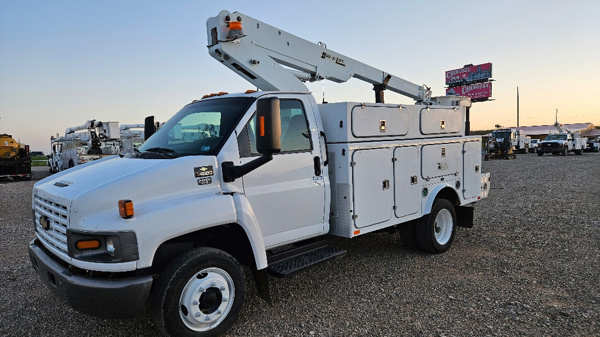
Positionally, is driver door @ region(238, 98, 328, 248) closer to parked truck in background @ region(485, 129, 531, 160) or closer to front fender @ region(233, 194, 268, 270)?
front fender @ region(233, 194, 268, 270)

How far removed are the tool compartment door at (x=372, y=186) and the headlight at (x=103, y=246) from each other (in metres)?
2.54

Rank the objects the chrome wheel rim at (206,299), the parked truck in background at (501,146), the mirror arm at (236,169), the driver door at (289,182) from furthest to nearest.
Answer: the parked truck in background at (501,146), the driver door at (289,182), the mirror arm at (236,169), the chrome wheel rim at (206,299)

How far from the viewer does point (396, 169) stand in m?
5.23

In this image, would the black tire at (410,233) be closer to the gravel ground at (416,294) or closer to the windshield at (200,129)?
the gravel ground at (416,294)

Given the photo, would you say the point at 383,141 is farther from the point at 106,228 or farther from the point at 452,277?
the point at 106,228

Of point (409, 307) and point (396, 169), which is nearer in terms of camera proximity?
point (409, 307)

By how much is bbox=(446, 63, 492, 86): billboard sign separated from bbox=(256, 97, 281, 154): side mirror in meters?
66.3

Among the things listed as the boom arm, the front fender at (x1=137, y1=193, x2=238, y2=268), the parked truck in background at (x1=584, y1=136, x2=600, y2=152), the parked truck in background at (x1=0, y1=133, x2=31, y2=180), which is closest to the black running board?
the front fender at (x1=137, y1=193, x2=238, y2=268)

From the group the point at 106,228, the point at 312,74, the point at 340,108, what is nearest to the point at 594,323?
the point at 340,108

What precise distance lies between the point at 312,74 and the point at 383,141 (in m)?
2.02

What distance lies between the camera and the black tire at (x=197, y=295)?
318 centimetres

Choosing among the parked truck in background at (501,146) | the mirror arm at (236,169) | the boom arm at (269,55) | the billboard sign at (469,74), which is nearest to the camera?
the mirror arm at (236,169)

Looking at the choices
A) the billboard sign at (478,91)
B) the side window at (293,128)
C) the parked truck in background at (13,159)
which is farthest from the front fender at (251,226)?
the billboard sign at (478,91)

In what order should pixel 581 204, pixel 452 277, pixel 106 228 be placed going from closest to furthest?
pixel 106 228 < pixel 452 277 < pixel 581 204
